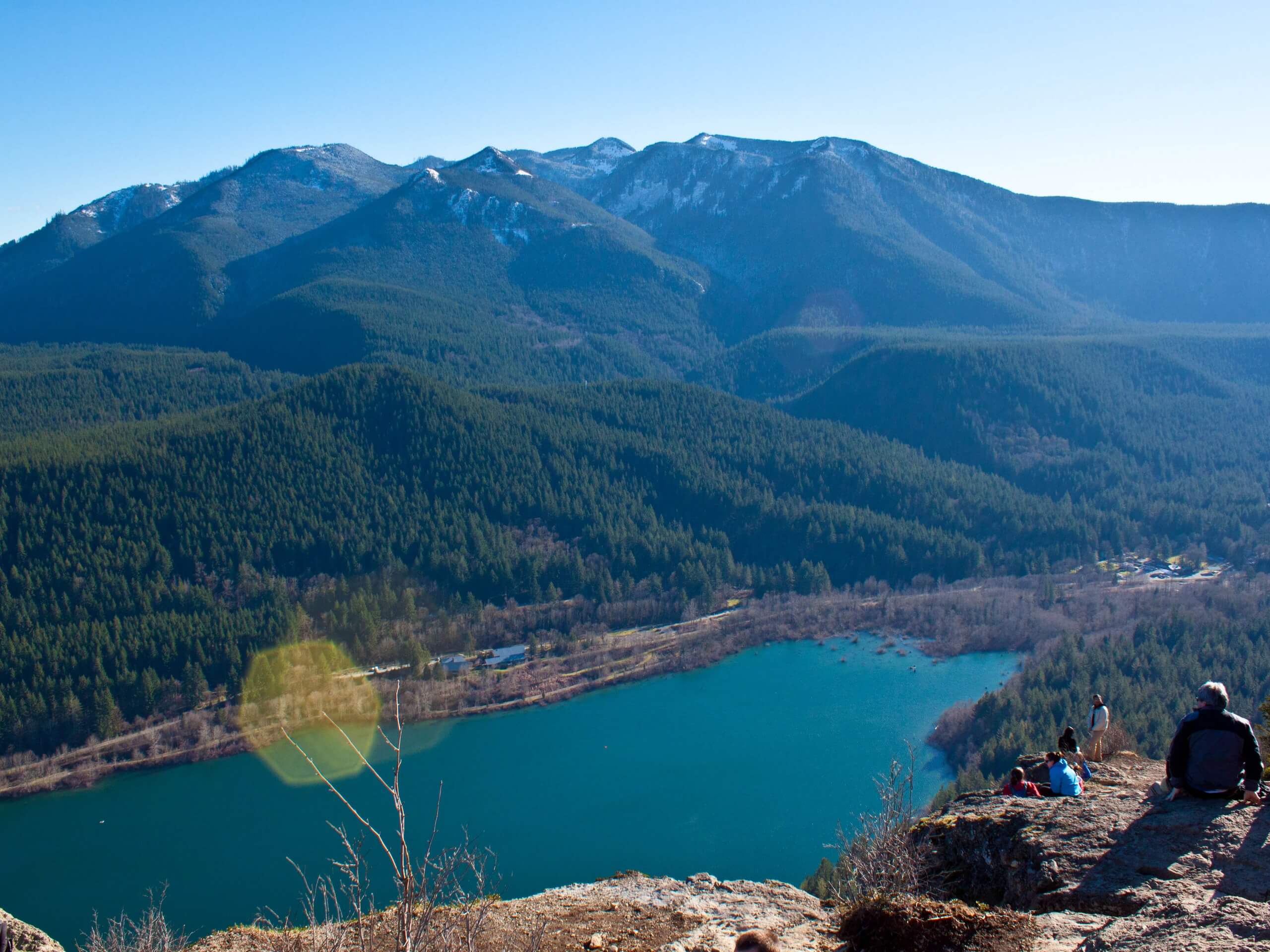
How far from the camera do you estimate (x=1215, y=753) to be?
432 inches

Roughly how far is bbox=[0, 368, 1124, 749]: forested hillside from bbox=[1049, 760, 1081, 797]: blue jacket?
5810cm

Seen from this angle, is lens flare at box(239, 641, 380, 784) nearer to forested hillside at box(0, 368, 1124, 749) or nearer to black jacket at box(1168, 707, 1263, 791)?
forested hillside at box(0, 368, 1124, 749)

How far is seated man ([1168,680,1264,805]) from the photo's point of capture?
10617mm

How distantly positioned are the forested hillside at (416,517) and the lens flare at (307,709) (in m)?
2.50

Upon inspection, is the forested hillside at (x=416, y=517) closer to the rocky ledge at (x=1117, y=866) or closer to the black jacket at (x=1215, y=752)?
the rocky ledge at (x=1117, y=866)

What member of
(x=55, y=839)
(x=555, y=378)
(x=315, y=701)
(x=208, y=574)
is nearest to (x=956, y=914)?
(x=55, y=839)

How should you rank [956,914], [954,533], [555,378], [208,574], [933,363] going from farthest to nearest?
[555,378]
[933,363]
[954,533]
[208,574]
[956,914]

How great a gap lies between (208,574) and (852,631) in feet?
167

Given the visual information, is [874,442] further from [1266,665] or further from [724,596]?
[1266,665]

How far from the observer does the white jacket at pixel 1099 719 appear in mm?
15945

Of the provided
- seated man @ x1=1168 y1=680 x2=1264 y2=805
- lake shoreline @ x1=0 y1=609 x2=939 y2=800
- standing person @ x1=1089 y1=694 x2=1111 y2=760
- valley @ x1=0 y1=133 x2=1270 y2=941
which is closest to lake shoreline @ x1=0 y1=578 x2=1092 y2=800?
lake shoreline @ x1=0 y1=609 x2=939 y2=800

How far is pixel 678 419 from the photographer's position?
11450 cm

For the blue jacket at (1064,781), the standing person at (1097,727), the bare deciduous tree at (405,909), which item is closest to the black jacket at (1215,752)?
the blue jacket at (1064,781)

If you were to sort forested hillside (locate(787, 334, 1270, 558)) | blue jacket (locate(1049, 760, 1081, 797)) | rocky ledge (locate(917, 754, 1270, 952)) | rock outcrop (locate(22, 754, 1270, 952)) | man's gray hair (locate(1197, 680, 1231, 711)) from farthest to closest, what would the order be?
forested hillside (locate(787, 334, 1270, 558)) < blue jacket (locate(1049, 760, 1081, 797)) < man's gray hair (locate(1197, 680, 1231, 711)) < rock outcrop (locate(22, 754, 1270, 952)) < rocky ledge (locate(917, 754, 1270, 952))
